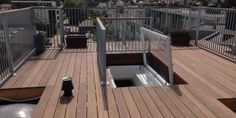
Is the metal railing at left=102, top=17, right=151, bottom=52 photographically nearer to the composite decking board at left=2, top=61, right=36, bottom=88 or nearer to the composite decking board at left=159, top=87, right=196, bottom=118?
the composite decking board at left=2, top=61, right=36, bottom=88

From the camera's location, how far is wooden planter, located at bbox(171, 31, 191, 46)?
733 cm

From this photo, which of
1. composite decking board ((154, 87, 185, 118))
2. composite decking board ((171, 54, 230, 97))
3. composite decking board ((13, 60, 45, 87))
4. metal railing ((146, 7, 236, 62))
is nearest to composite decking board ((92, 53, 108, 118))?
composite decking board ((154, 87, 185, 118))

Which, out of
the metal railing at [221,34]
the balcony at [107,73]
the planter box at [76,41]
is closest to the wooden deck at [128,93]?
the balcony at [107,73]

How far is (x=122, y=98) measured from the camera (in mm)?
3627

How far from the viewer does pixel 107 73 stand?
4.93 meters

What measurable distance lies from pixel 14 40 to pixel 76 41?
7.32 feet

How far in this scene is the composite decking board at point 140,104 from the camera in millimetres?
3164

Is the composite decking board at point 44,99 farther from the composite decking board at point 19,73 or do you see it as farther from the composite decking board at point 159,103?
the composite decking board at point 159,103

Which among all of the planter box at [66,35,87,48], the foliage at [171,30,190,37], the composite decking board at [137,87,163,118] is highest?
the foliage at [171,30,190,37]

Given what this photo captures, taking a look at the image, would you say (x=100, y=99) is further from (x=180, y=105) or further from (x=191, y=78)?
(x=191, y=78)

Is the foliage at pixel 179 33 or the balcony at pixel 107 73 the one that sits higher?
the foliage at pixel 179 33

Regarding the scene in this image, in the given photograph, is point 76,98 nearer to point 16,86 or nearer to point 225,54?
point 16,86

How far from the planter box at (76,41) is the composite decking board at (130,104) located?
3.34 meters

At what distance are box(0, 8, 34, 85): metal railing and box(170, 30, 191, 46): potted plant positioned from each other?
413 cm
